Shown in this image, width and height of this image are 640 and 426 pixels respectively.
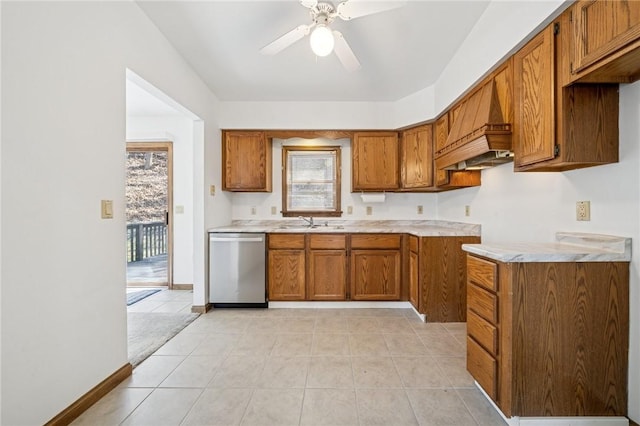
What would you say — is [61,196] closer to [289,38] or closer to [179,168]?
[289,38]

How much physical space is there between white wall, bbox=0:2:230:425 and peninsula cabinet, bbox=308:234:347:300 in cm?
202

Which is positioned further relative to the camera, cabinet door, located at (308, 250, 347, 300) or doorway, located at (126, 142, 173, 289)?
doorway, located at (126, 142, 173, 289)

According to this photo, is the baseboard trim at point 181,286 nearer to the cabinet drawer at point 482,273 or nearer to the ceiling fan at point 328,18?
the ceiling fan at point 328,18

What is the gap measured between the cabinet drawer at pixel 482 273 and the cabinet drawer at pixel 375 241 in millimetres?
1646

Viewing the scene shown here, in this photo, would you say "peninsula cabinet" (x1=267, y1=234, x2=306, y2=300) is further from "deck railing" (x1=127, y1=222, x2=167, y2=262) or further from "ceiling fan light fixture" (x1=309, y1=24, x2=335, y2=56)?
"deck railing" (x1=127, y1=222, x2=167, y2=262)

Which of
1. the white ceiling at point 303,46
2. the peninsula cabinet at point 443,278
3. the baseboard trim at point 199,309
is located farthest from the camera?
the baseboard trim at point 199,309

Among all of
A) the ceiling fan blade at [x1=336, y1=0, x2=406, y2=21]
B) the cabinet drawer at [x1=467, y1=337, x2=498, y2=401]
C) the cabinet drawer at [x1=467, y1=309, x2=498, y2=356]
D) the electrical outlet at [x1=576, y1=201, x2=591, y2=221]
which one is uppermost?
the ceiling fan blade at [x1=336, y1=0, x2=406, y2=21]

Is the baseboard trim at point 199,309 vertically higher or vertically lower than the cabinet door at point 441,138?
lower

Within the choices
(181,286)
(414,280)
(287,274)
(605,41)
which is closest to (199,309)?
(287,274)

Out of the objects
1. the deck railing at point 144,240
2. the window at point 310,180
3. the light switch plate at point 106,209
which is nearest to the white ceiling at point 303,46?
the window at point 310,180

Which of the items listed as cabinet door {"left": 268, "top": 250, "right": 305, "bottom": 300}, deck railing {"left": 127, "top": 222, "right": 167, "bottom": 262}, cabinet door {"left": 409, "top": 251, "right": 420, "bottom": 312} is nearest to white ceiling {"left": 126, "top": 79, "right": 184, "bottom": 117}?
cabinet door {"left": 268, "top": 250, "right": 305, "bottom": 300}

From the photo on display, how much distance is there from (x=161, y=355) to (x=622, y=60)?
3.40m

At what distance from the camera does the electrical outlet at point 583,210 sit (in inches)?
70.0

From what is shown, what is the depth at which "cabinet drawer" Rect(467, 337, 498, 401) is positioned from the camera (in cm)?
169
